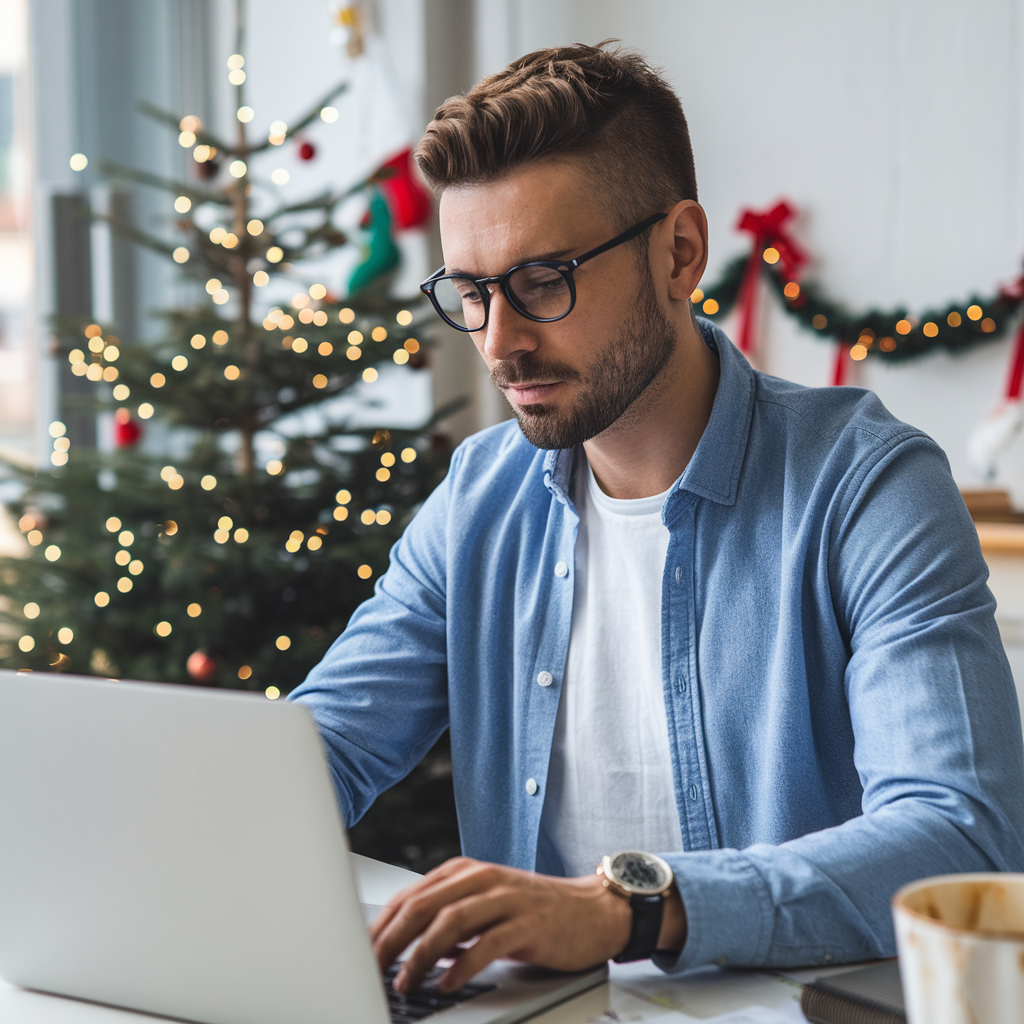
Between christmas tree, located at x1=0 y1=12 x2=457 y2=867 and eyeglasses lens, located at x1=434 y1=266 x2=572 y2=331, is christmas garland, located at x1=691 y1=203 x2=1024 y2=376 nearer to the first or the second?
christmas tree, located at x1=0 y1=12 x2=457 y2=867

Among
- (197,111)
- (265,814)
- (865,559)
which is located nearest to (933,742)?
(865,559)

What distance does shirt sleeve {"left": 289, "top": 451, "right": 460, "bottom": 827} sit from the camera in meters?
1.13

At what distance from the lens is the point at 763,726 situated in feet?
3.42

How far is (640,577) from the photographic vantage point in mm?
1161

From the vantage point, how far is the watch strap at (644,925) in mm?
700

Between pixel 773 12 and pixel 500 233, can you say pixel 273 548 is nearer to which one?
pixel 500 233

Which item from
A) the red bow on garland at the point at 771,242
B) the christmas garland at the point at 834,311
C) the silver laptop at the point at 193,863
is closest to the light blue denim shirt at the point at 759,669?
the silver laptop at the point at 193,863

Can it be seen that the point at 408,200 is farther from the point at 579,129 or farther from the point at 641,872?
the point at 641,872

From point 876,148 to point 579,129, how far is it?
5.65 ft

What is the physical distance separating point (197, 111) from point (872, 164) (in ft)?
8.05

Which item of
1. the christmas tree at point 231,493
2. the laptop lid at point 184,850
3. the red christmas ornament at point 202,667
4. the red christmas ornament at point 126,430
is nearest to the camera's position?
the laptop lid at point 184,850

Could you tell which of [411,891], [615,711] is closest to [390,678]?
[615,711]

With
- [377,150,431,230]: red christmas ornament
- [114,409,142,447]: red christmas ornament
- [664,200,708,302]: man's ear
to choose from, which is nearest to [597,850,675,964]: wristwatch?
[664,200,708,302]: man's ear

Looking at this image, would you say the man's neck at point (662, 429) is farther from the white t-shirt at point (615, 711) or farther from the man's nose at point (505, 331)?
the man's nose at point (505, 331)
